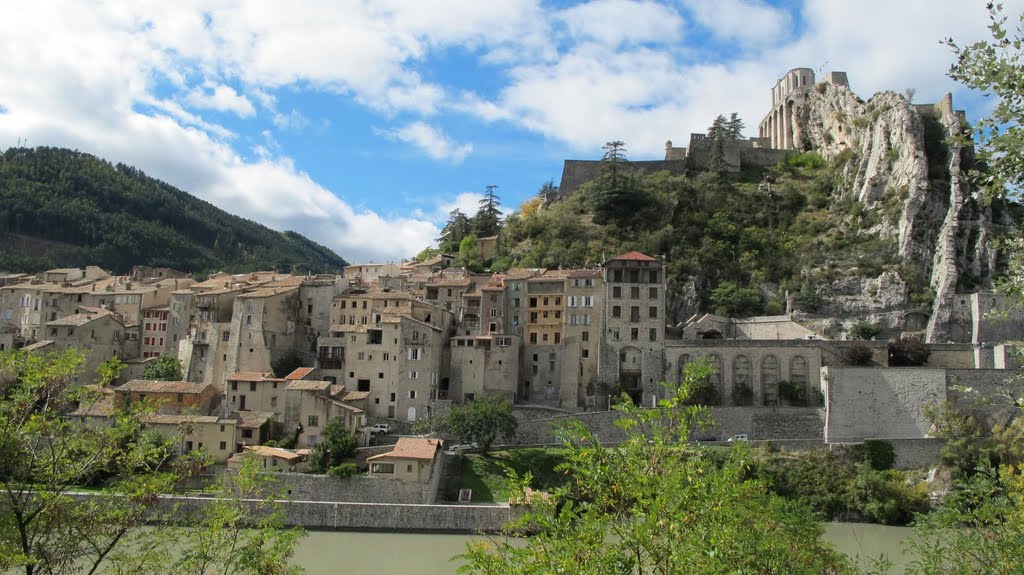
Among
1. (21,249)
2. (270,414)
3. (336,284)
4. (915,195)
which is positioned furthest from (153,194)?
(915,195)

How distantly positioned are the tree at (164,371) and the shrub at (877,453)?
124ft

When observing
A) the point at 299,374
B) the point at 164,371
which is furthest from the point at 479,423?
the point at 164,371

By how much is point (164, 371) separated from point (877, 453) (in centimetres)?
3923

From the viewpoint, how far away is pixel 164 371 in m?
48.0

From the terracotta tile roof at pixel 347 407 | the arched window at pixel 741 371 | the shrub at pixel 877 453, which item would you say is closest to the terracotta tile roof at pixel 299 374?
the terracotta tile roof at pixel 347 407

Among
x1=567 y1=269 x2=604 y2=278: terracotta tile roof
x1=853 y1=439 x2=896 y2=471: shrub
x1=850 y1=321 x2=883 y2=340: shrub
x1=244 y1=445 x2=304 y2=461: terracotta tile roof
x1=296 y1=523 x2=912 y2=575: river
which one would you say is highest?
x1=567 y1=269 x2=604 y2=278: terracotta tile roof

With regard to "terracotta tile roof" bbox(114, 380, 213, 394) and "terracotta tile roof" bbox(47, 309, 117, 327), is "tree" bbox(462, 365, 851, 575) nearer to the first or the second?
"terracotta tile roof" bbox(114, 380, 213, 394)

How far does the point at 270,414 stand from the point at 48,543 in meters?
32.0

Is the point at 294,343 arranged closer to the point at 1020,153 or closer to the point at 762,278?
the point at 762,278

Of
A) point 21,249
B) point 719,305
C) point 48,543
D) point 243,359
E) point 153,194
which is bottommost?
point 48,543

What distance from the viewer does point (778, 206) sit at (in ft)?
229

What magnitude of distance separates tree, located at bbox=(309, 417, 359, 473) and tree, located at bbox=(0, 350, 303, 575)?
87.4 feet

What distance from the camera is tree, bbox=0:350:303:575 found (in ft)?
36.3

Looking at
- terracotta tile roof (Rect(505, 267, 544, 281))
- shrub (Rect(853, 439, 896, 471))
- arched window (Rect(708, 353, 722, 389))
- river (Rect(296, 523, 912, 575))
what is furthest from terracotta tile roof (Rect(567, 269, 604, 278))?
river (Rect(296, 523, 912, 575))
